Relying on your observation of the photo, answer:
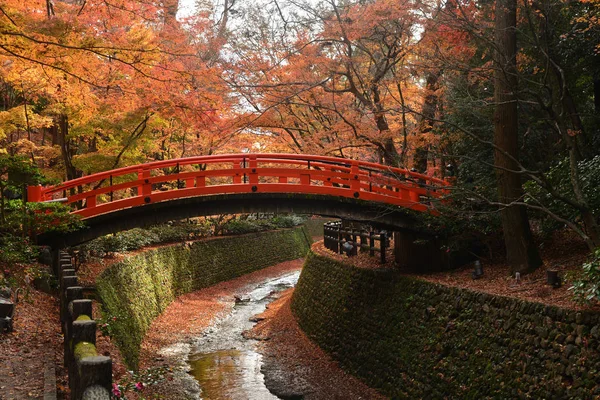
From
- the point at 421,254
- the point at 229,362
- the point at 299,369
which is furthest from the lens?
the point at 229,362

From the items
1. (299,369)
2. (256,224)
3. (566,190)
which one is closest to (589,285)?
(566,190)

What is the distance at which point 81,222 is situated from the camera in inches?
449

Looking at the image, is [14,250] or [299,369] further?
[299,369]

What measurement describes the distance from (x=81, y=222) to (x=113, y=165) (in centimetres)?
498

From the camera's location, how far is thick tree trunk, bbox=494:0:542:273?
33.4ft

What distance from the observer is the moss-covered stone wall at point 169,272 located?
12.6 meters

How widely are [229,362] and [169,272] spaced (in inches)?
291

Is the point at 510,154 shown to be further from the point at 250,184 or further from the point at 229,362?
the point at 229,362

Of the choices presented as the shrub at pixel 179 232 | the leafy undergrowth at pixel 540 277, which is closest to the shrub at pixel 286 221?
the shrub at pixel 179 232

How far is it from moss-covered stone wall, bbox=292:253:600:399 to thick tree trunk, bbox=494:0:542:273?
1.49 metres

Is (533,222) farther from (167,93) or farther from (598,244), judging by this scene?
(167,93)

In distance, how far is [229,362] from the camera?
1404cm

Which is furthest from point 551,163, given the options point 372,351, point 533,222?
point 372,351

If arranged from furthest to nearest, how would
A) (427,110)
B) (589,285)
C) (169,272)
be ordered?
(169,272), (427,110), (589,285)
